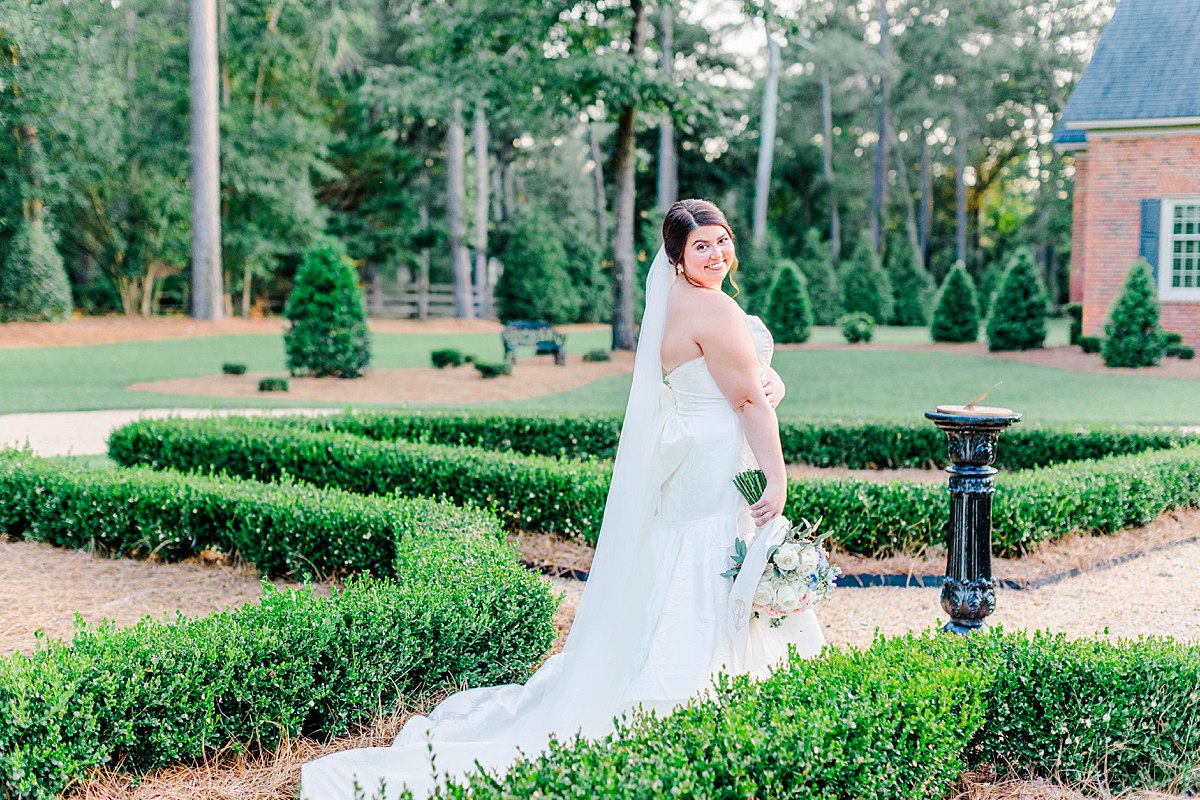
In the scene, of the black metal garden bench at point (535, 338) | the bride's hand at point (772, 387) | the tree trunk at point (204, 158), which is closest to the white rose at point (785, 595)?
the bride's hand at point (772, 387)

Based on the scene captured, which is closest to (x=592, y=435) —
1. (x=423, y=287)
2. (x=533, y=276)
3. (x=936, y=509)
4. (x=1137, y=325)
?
(x=936, y=509)

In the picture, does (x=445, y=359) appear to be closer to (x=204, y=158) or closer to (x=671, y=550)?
(x=204, y=158)

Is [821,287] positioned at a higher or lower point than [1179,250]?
lower

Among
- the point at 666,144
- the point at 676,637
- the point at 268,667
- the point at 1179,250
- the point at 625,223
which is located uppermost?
the point at 666,144

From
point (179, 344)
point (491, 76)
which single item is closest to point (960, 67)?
point (491, 76)

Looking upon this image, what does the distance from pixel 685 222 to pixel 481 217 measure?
3135cm

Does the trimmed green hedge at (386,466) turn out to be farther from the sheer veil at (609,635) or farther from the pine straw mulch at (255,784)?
the pine straw mulch at (255,784)

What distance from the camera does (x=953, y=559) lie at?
4.06 metres

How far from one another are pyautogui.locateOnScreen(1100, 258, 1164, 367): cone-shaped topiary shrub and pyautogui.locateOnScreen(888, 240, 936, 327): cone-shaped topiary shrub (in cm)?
1727

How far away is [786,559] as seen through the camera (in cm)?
295

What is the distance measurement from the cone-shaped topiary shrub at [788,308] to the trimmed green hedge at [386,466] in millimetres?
16545

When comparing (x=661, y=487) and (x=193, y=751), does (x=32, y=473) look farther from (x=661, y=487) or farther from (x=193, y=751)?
(x=661, y=487)

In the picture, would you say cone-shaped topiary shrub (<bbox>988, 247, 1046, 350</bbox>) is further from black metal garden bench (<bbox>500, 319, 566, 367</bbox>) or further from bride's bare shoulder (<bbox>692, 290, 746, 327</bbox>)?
bride's bare shoulder (<bbox>692, 290, 746, 327</bbox>)

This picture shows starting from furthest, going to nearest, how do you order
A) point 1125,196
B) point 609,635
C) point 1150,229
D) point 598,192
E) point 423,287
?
point 598,192 < point 423,287 < point 1125,196 < point 1150,229 < point 609,635
